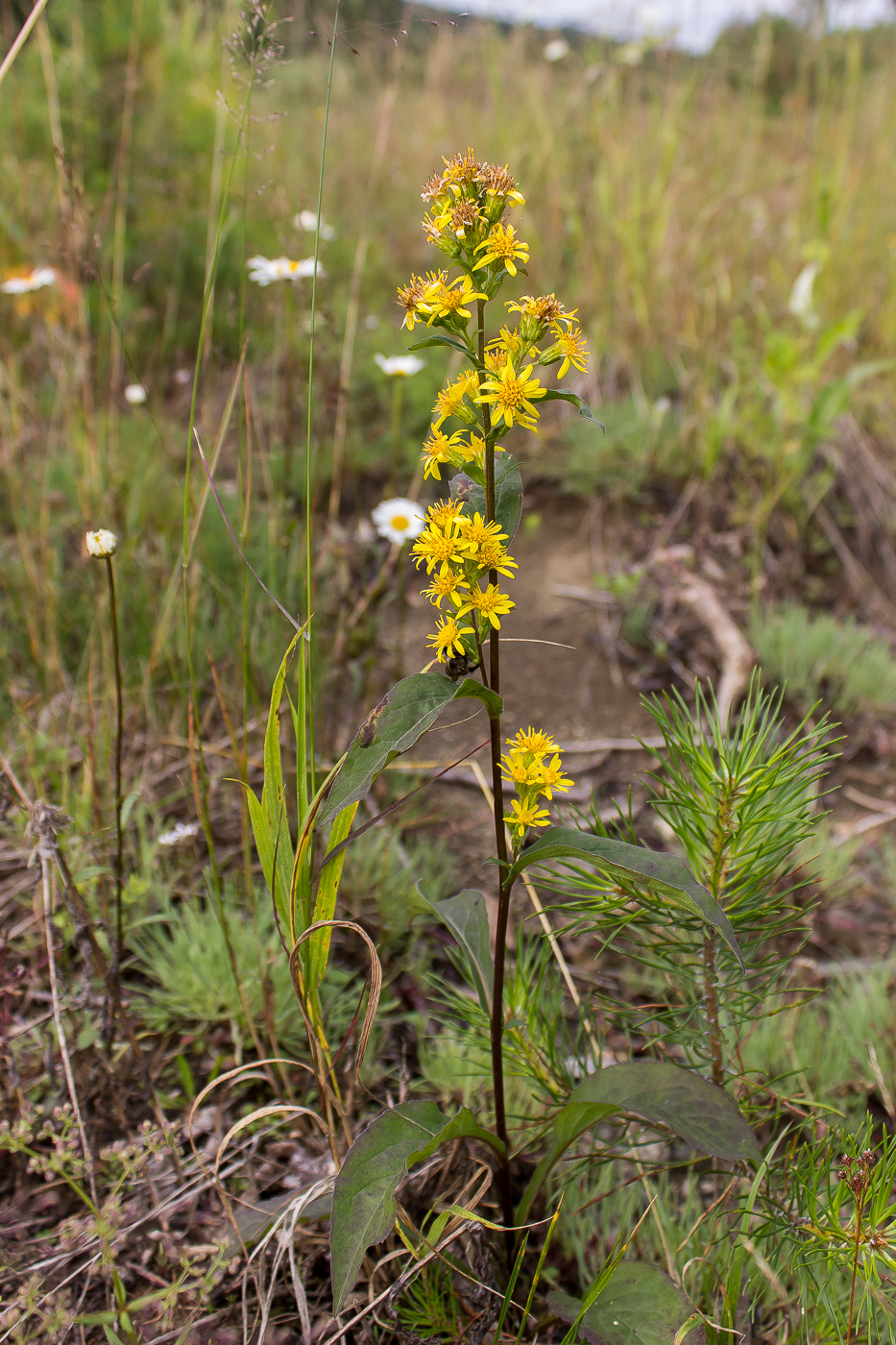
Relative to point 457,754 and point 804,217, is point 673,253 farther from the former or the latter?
point 457,754

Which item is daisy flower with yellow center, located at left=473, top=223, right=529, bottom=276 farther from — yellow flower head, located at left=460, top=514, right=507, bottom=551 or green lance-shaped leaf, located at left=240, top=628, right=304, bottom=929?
green lance-shaped leaf, located at left=240, top=628, right=304, bottom=929

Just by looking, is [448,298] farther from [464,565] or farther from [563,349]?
[464,565]

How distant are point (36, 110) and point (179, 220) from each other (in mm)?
671

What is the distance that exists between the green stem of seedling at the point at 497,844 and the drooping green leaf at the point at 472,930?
0.23ft

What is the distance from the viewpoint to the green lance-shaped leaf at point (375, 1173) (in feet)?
2.41

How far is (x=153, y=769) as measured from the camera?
166 centimetres

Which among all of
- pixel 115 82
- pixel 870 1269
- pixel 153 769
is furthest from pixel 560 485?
pixel 115 82

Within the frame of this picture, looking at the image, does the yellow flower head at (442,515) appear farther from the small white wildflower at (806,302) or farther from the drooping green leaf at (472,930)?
the small white wildflower at (806,302)

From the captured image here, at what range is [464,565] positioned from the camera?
0.75 metres

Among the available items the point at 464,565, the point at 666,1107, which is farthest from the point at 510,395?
the point at 666,1107

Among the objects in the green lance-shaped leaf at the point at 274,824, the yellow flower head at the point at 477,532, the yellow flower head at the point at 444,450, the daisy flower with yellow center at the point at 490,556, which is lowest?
the green lance-shaped leaf at the point at 274,824

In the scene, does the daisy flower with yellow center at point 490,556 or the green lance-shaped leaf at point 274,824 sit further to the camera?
the green lance-shaped leaf at point 274,824

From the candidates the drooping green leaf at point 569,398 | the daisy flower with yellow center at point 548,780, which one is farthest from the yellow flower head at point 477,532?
the daisy flower with yellow center at point 548,780

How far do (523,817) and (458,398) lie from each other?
396 millimetres
